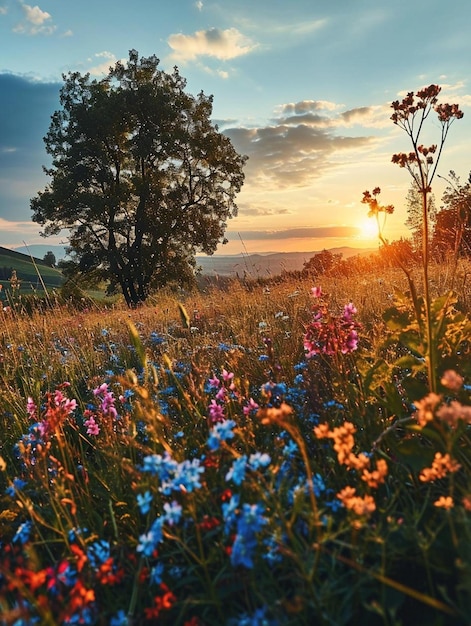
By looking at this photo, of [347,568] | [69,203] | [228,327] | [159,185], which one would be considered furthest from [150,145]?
[347,568]

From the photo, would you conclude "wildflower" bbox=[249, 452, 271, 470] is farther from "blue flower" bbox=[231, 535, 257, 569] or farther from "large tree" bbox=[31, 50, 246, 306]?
"large tree" bbox=[31, 50, 246, 306]

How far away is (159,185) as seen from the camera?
27.1 m

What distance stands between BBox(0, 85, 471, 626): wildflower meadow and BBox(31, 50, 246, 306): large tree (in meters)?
24.1

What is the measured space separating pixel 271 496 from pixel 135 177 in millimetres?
27127

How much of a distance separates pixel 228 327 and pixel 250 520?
4.57 meters

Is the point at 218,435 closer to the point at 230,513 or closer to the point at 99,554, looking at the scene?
the point at 230,513

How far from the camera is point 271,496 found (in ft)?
5.16

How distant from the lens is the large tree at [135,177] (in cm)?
2638

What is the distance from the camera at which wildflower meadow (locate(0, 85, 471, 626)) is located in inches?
52.6

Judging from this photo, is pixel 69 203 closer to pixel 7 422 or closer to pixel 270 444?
pixel 7 422

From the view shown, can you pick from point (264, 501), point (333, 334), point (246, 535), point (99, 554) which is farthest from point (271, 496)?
point (333, 334)

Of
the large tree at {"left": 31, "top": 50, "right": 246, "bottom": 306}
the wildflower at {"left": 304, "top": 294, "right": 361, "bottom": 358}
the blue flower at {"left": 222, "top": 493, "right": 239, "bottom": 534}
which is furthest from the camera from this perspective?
the large tree at {"left": 31, "top": 50, "right": 246, "bottom": 306}

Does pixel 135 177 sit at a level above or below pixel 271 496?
above

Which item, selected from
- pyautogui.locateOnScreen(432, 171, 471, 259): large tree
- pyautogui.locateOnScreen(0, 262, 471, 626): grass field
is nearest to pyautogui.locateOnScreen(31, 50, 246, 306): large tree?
pyautogui.locateOnScreen(432, 171, 471, 259): large tree
